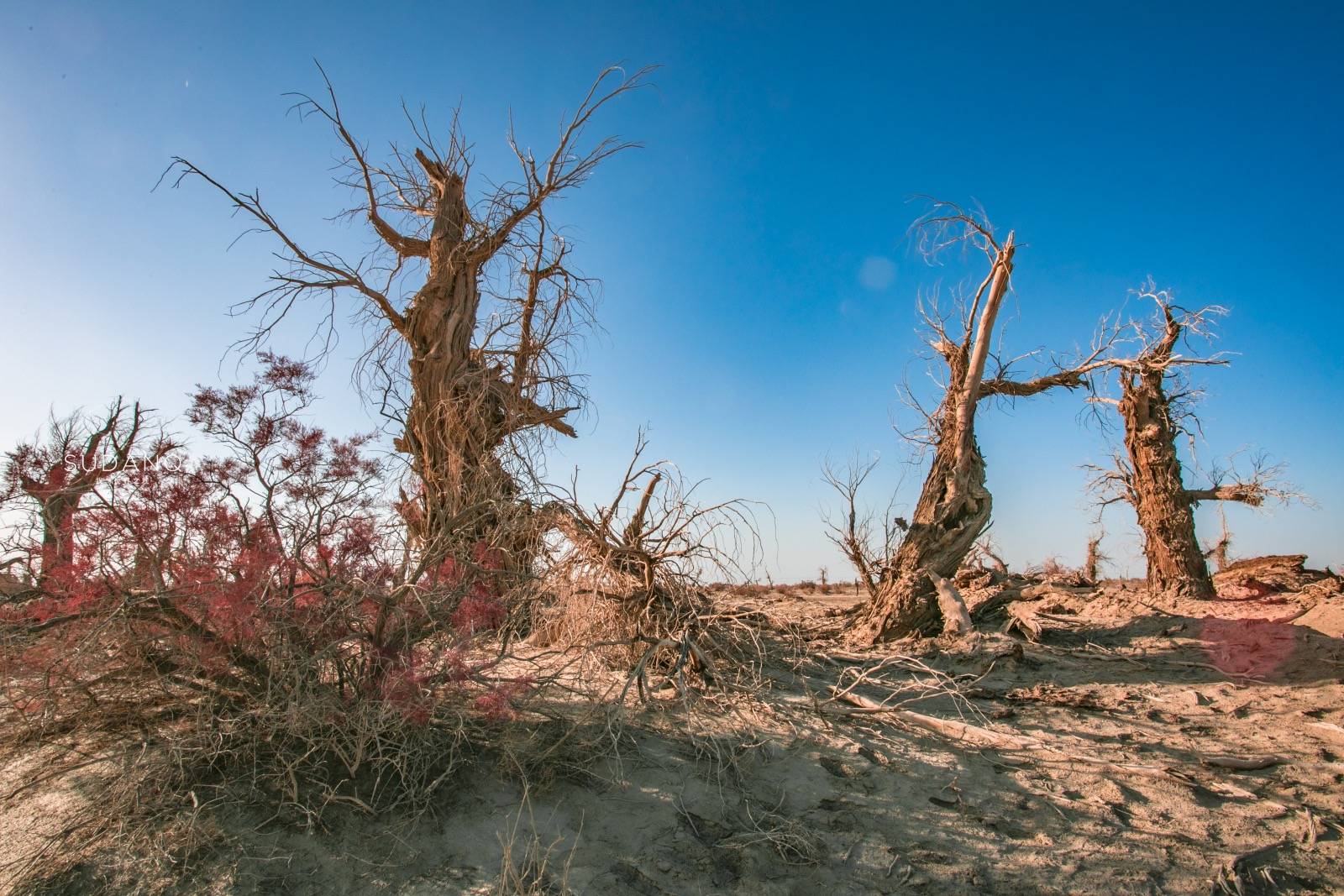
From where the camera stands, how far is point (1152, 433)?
1034 cm

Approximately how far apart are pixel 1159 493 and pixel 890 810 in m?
8.35

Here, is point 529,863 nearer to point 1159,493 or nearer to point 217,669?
point 217,669

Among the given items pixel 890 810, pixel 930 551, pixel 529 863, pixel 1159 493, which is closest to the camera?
pixel 529 863

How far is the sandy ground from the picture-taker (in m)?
3.69

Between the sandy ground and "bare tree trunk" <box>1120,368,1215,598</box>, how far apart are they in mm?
3907

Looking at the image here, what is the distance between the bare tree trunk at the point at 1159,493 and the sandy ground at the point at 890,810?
3.91 metres

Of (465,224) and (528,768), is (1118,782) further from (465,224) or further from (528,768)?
(465,224)

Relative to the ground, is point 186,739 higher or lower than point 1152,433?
lower

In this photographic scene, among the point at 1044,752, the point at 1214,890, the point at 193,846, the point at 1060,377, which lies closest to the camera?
the point at 193,846

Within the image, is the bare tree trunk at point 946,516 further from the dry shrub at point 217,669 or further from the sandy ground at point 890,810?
the dry shrub at point 217,669

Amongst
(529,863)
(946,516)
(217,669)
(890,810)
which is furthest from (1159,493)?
(217,669)

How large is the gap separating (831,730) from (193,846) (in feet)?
12.7

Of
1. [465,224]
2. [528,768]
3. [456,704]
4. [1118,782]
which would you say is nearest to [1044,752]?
[1118,782]

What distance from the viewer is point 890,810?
14.2ft
